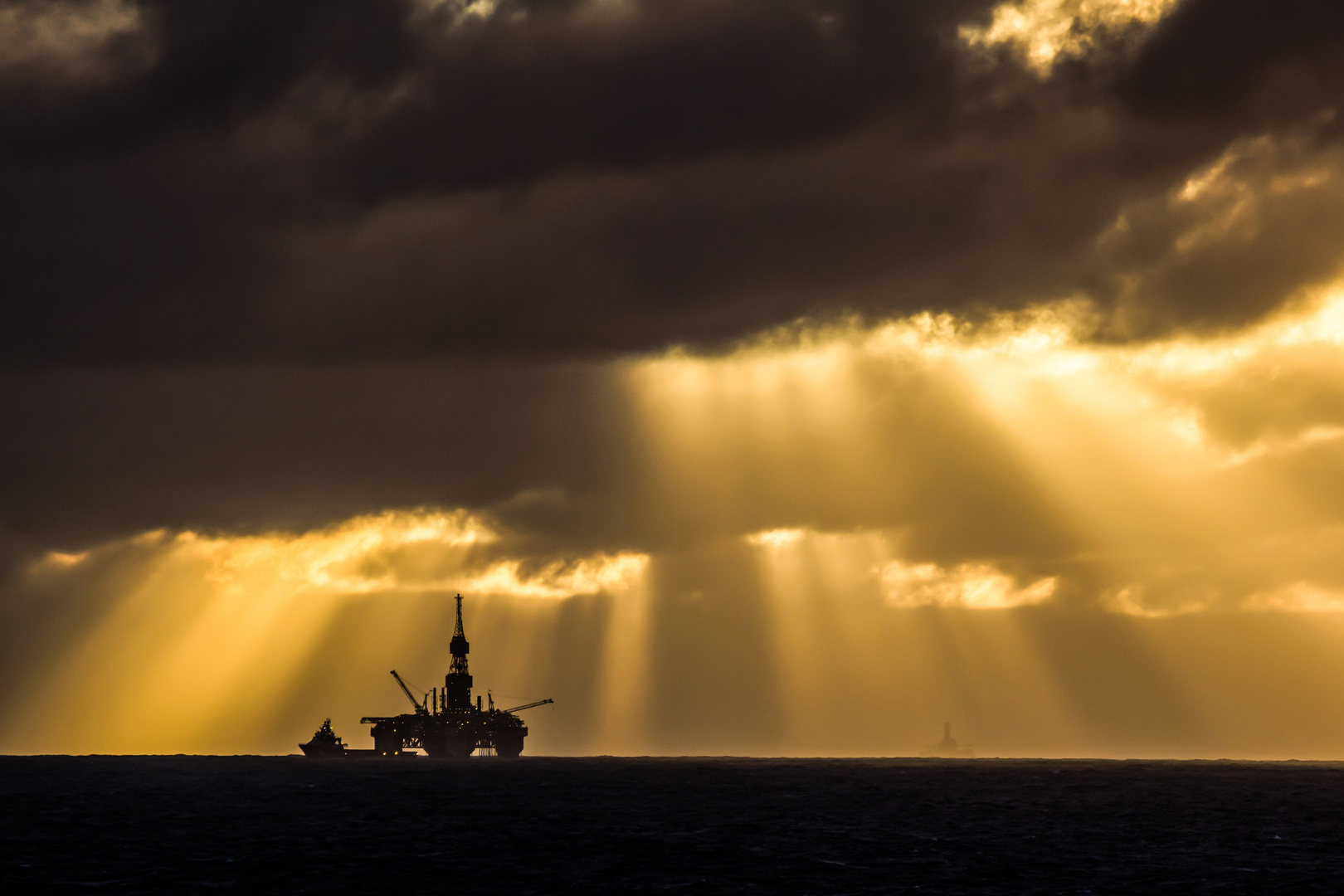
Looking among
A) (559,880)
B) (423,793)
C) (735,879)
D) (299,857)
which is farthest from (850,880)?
(423,793)

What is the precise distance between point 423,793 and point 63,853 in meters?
86.3

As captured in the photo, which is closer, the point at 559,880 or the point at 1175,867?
the point at 559,880

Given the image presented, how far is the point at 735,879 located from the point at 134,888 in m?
32.7

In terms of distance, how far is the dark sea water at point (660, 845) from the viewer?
81.4 m

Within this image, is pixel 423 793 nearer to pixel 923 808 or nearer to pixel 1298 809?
pixel 923 808

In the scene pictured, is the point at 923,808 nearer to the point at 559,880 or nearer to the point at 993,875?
the point at 993,875

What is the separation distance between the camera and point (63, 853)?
93562 millimetres

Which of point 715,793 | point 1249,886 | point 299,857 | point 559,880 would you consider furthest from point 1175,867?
point 715,793

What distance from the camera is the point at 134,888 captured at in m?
76.8

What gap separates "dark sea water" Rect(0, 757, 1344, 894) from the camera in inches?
3206

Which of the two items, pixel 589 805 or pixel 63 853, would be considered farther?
pixel 589 805

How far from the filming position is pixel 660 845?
104 metres

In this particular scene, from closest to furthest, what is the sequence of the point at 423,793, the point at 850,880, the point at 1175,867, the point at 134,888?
the point at 134,888 < the point at 850,880 < the point at 1175,867 < the point at 423,793

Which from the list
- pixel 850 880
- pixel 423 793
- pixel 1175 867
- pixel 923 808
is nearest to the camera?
pixel 850 880
